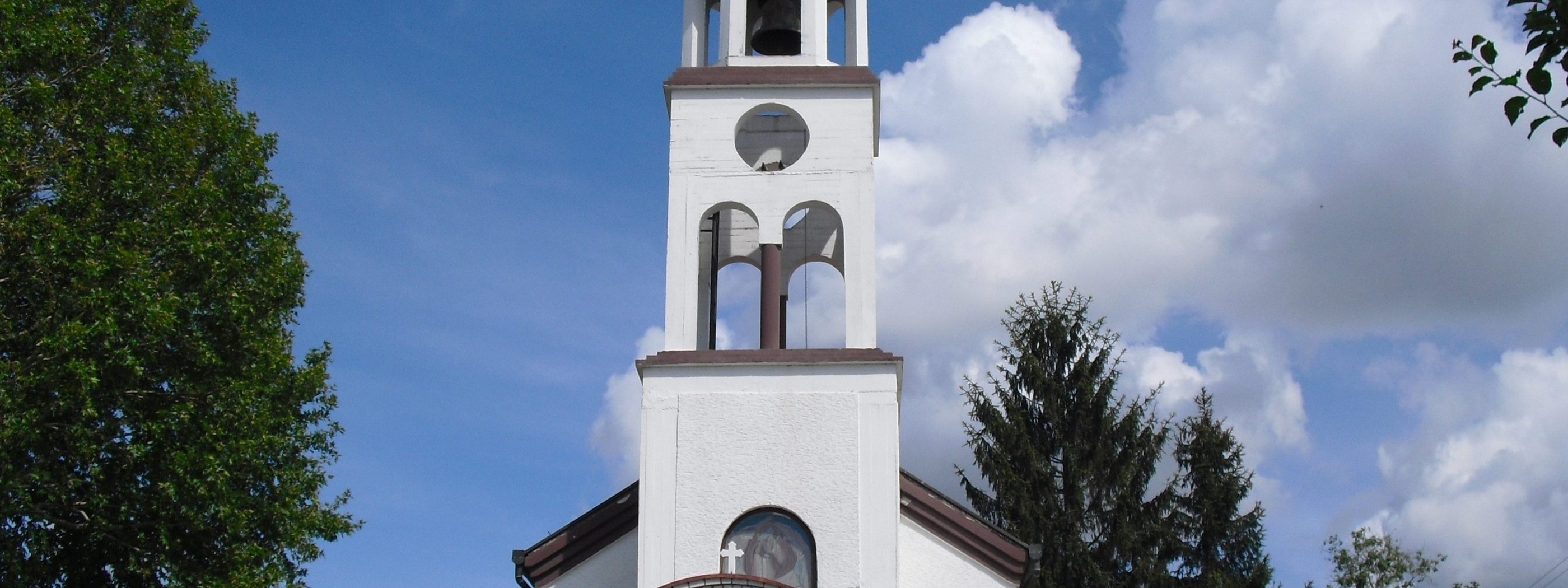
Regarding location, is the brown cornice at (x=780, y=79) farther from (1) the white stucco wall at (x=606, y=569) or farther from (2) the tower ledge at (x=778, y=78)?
(1) the white stucco wall at (x=606, y=569)

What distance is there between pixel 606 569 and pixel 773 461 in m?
2.38

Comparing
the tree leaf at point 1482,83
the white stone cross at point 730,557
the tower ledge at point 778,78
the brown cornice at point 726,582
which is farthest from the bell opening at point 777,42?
the tree leaf at point 1482,83

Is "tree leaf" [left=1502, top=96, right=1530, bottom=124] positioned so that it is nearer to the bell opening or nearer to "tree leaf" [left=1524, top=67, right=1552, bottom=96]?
"tree leaf" [left=1524, top=67, right=1552, bottom=96]

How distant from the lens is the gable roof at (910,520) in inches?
578

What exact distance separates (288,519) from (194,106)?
474cm

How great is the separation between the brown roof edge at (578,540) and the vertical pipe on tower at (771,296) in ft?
6.68

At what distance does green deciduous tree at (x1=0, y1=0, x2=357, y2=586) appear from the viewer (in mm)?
13906

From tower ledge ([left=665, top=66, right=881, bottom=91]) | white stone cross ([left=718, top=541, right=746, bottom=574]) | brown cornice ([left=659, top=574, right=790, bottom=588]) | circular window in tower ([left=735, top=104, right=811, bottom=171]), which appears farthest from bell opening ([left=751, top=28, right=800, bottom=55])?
brown cornice ([left=659, top=574, right=790, bottom=588])

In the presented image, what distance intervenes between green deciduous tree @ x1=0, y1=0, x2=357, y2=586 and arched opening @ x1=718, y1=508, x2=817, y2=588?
5.05 metres

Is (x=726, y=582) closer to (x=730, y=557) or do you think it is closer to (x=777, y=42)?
(x=730, y=557)

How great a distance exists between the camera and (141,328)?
1413 centimetres

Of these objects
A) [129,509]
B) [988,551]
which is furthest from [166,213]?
[988,551]

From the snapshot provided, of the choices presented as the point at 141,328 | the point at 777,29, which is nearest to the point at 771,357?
the point at 777,29

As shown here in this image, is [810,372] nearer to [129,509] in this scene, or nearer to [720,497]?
[720,497]
